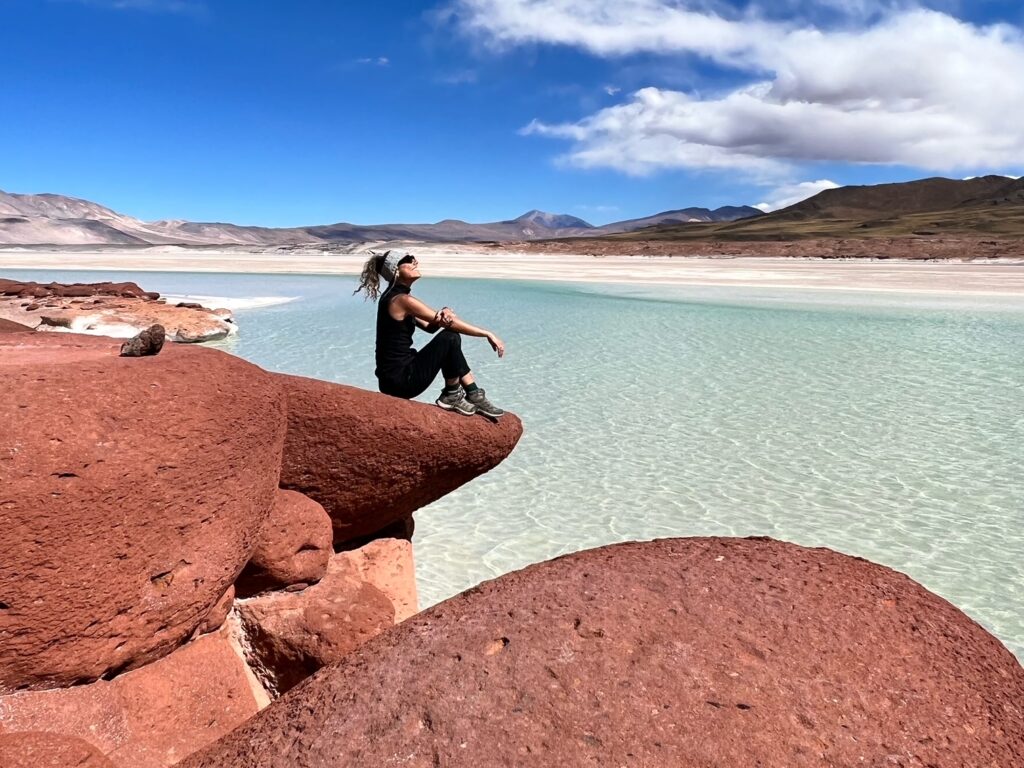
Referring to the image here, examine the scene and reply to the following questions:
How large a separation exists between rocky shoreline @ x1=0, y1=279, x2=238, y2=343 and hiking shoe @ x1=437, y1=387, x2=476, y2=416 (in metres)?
14.2

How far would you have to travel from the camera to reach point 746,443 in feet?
31.2

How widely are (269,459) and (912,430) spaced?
31.2 feet

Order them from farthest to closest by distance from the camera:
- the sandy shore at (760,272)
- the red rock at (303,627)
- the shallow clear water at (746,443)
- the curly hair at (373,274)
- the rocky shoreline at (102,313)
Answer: the sandy shore at (760,272) → the rocky shoreline at (102,313) → the shallow clear water at (746,443) → the curly hair at (373,274) → the red rock at (303,627)

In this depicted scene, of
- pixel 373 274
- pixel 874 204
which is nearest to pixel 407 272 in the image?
pixel 373 274

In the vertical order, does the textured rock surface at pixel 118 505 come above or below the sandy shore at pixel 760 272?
above

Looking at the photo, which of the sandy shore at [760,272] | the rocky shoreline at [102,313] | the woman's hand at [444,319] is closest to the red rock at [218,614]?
the woman's hand at [444,319]

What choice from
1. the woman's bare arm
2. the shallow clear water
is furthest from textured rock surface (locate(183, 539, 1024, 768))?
the shallow clear water

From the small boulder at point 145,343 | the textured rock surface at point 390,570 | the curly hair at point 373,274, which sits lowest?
the textured rock surface at point 390,570

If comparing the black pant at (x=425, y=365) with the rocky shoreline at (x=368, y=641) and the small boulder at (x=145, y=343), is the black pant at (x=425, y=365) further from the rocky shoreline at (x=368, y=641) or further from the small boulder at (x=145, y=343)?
the small boulder at (x=145, y=343)

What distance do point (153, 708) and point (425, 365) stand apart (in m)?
2.50

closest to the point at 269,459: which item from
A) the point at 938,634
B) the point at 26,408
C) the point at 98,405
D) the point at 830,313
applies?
the point at 98,405

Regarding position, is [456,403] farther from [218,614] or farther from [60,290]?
[60,290]

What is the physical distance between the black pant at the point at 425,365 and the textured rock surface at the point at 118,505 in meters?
1.64

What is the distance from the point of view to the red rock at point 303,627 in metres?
3.37
